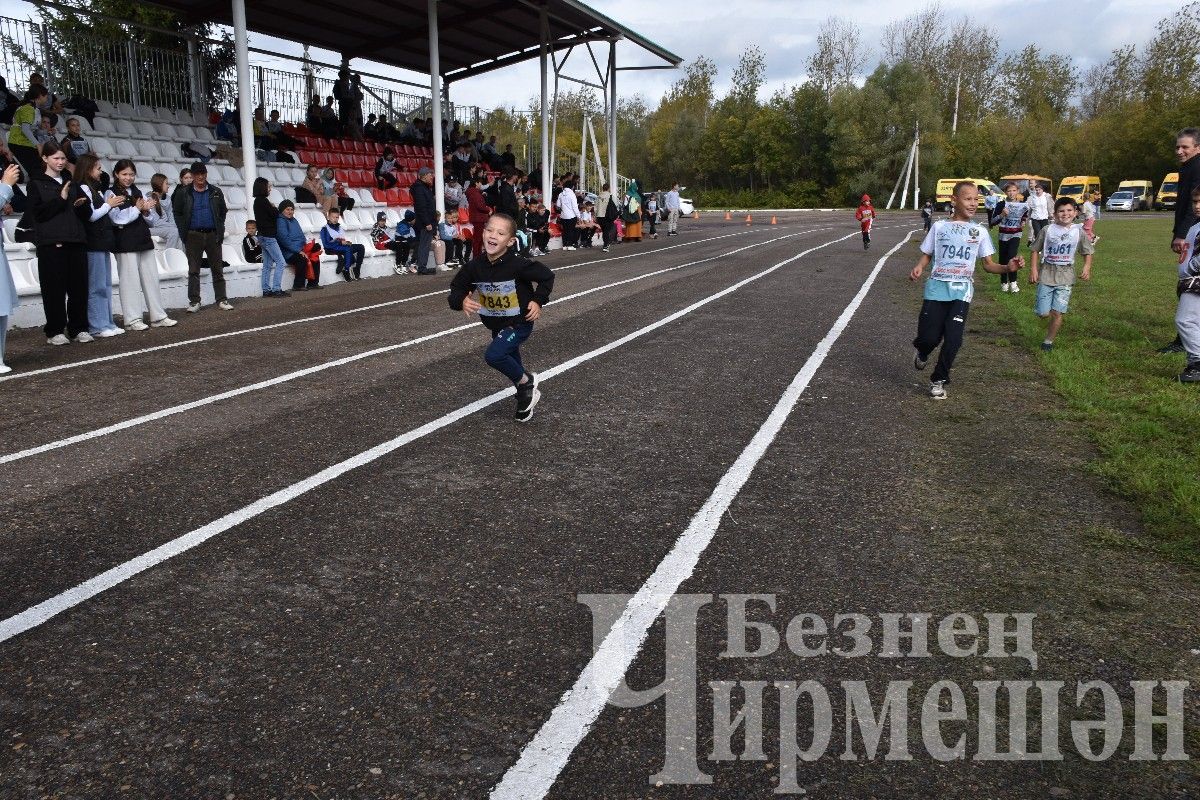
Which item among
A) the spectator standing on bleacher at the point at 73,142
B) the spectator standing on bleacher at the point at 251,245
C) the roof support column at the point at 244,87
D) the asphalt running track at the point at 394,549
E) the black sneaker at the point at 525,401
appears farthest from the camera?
the roof support column at the point at 244,87

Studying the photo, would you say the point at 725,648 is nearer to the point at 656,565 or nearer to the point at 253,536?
the point at 656,565

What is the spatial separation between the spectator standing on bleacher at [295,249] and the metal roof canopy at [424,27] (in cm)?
868

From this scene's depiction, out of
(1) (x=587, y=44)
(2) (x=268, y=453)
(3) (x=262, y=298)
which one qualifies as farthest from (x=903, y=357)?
(1) (x=587, y=44)

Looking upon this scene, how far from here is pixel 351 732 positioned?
9.98 feet

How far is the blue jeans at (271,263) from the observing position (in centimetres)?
1566

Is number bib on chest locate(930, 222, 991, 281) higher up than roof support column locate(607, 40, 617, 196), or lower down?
lower down

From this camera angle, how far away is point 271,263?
15836mm

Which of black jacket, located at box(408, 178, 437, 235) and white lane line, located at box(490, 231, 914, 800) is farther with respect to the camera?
black jacket, located at box(408, 178, 437, 235)

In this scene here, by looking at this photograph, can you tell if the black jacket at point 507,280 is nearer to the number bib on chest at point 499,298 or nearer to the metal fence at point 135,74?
the number bib on chest at point 499,298

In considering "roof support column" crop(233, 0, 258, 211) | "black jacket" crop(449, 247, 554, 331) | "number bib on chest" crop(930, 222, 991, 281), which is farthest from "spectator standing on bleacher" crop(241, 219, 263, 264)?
"number bib on chest" crop(930, 222, 991, 281)

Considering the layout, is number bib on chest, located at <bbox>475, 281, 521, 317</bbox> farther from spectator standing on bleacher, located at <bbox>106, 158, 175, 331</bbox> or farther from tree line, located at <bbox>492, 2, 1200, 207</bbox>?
tree line, located at <bbox>492, 2, 1200, 207</bbox>

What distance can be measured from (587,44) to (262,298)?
18.5m

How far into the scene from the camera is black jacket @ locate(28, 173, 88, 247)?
32.2 feet

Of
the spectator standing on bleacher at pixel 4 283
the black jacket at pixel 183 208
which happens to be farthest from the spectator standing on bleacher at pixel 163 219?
the spectator standing on bleacher at pixel 4 283
